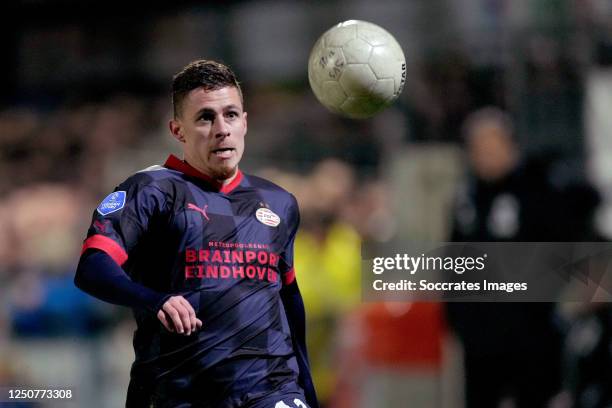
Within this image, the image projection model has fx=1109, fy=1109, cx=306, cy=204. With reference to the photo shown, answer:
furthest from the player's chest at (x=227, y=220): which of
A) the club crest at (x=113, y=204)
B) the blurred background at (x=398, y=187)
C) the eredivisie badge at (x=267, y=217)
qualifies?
the blurred background at (x=398, y=187)

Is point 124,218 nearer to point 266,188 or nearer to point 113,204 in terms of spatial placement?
point 113,204

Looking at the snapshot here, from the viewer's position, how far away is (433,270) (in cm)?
823

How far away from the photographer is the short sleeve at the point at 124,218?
4.33m

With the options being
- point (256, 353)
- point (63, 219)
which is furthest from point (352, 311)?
point (256, 353)

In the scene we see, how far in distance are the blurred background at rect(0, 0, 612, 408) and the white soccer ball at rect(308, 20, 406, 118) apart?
2.66 metres

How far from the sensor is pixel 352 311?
28.0 ft

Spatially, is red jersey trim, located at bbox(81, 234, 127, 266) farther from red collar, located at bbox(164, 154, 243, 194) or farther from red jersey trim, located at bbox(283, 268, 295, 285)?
red jersey trim, located at bbox(283, 268, 295, 285)

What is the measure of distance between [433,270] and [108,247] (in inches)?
169

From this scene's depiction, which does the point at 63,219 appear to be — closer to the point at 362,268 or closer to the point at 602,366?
the point at 362,268

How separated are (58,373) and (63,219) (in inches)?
70.8

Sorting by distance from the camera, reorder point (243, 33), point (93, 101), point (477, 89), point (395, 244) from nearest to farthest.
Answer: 1. point (395, 244)
2. point (477, 89)
3. point (243, 33)
4. point (93, 101)

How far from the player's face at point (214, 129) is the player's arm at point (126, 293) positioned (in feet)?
2.16

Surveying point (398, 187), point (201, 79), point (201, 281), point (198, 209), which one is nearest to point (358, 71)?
point (201, 79)

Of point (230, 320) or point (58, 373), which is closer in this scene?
point (230, 320)
